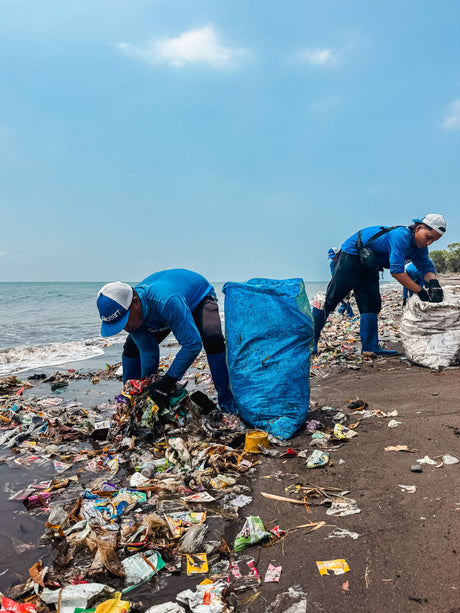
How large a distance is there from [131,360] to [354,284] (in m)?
2.72

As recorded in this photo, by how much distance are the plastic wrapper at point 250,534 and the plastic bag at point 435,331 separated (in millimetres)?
3099

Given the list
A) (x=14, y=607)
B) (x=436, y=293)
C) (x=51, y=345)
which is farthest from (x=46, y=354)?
(x=14, y=607)

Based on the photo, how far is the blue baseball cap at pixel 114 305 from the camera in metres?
2.63

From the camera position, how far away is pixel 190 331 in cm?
277

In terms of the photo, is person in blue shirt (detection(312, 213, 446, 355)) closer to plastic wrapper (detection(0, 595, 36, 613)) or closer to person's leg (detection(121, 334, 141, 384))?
person's leg (detection(121, 334, 141, 384))

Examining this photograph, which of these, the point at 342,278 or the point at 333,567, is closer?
the point at 333,567

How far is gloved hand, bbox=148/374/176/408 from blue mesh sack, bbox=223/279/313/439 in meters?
0.47

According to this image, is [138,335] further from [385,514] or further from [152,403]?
[385,514]

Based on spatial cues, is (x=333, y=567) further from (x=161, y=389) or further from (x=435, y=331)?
(x=435, y=331)

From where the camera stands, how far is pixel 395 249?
4.15 meters

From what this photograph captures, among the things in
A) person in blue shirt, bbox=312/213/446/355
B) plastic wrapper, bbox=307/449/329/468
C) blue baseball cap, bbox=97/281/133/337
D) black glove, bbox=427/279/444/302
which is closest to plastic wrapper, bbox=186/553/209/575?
plastic wrapper, bbox=307/449/329/468

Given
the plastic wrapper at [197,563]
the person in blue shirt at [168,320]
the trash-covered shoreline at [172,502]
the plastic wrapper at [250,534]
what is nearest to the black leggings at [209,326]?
the person in blue shirt at [168,320]

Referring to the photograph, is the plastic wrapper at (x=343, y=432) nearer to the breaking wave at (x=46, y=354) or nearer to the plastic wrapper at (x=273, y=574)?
the plastic wrapper at (x=273, y=574)

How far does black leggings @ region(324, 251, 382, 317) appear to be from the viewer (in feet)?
15.1
